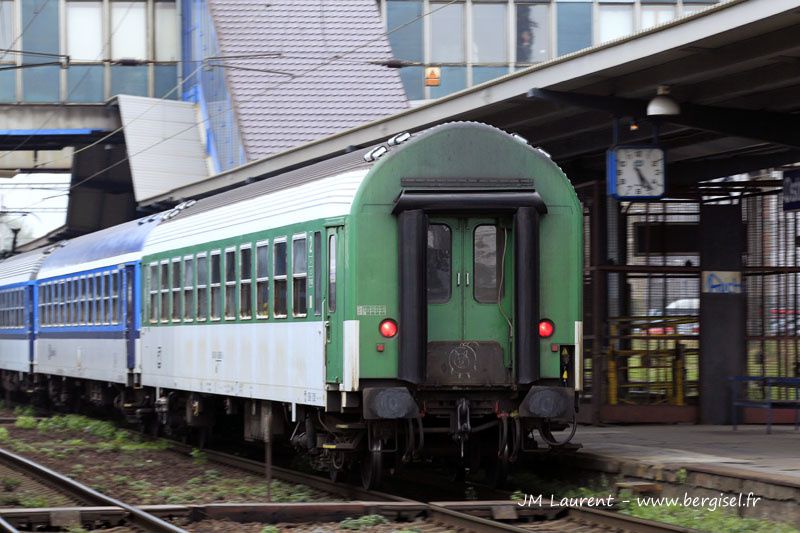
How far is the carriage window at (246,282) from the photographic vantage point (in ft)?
49.2

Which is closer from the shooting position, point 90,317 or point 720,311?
point 720,311

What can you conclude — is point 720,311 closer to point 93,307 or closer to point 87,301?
point 93,307

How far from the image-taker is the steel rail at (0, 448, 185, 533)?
34.5ft

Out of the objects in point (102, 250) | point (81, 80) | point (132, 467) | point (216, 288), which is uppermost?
point (81, 80)

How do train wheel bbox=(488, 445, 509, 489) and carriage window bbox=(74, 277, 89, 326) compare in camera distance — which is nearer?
train wheel bbox=(488, 445, 509, 489)

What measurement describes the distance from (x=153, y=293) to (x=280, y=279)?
576 centimetres

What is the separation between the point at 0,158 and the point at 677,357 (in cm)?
3158

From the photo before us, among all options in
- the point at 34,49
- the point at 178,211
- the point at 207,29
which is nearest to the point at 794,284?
the point at 178,211

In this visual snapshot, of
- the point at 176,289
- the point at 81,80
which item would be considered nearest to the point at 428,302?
the point at 176,289

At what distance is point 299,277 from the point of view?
13500mm

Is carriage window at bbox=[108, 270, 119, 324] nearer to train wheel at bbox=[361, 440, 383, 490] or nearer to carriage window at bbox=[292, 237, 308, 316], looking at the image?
carriage window at bbox=[292, 237, 308, 316]

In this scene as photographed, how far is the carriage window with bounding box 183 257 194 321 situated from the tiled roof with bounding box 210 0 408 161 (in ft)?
52.1

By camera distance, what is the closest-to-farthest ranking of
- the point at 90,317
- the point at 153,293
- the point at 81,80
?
the point at 153,293 → the point at 90,317 → the point at 81,80

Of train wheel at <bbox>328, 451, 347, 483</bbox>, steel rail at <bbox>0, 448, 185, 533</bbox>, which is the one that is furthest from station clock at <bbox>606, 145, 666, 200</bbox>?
steel rail at <bbox>0, 448, 185, 533</bbox>
